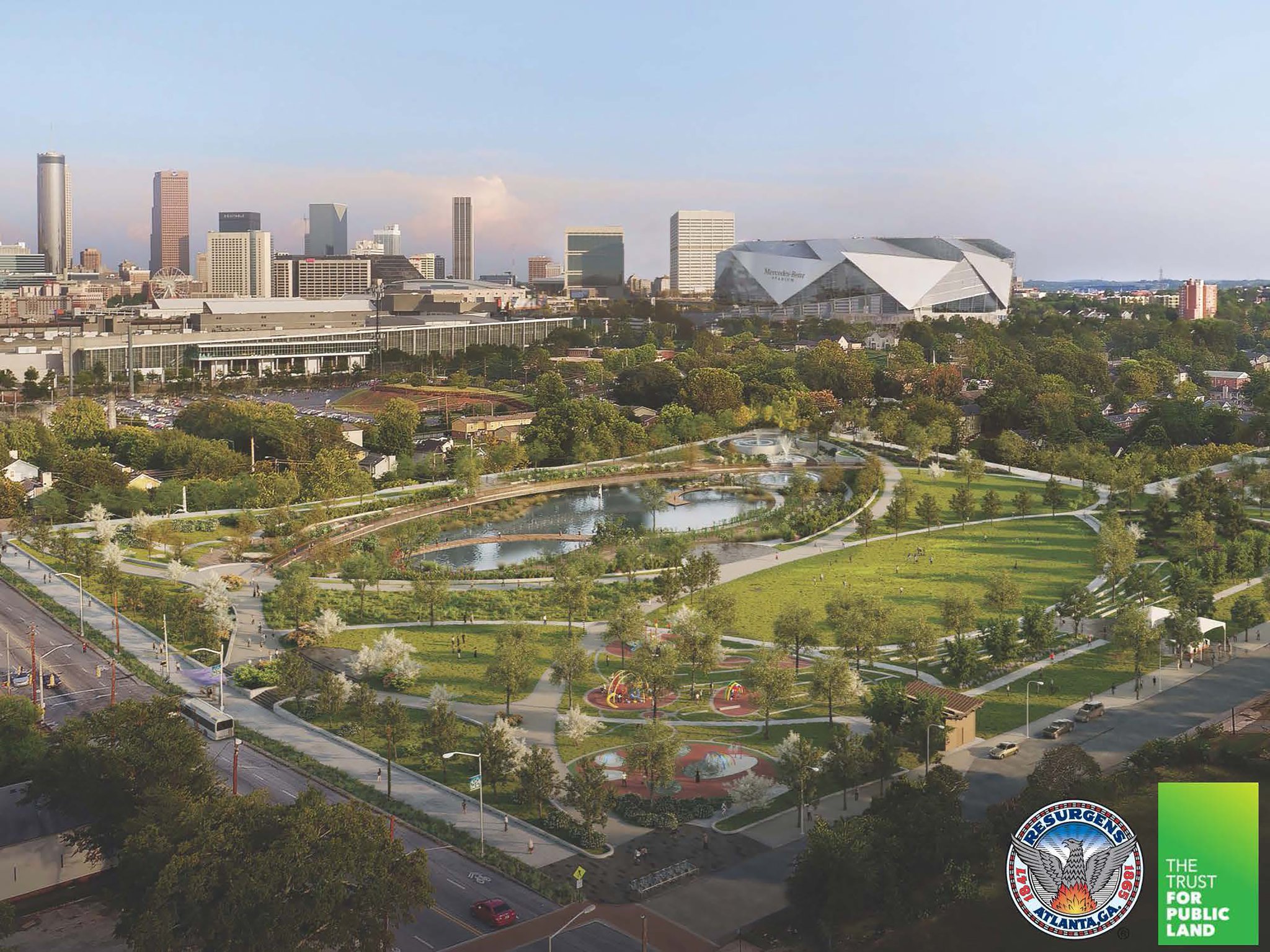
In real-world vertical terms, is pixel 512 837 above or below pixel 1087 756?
below

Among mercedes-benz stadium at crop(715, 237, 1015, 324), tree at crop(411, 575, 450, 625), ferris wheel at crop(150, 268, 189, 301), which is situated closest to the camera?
tree at crop(411, 575, 450, 625)

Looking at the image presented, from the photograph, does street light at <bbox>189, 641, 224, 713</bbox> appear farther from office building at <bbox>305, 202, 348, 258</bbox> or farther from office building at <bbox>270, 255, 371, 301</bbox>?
office building at <bbox>305, 202, 348, 258</bbox>

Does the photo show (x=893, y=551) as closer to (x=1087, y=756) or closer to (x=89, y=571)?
(x=1087, y=756)

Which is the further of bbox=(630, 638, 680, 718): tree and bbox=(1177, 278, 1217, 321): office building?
bbox=(1177, 278, 1217, 321): office building

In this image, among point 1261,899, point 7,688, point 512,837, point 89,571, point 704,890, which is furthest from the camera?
point 89,571

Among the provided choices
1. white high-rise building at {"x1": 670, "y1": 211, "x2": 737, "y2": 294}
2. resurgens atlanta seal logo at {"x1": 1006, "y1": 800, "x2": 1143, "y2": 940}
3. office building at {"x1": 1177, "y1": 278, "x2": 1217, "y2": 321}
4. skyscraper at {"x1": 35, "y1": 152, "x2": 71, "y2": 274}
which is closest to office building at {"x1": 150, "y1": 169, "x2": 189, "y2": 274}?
skyscraper at {"x1": 35, "y1": 152, "x2": 71, "y2": 274}

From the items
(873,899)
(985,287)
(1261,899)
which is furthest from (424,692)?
(985,287)

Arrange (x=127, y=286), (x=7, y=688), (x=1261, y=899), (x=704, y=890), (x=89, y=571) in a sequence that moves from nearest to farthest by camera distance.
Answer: (x=1261, y=899) → (x=704, y=890) → (x=7, y=688) → (x=89, y=571) → (x=127, y=286)
